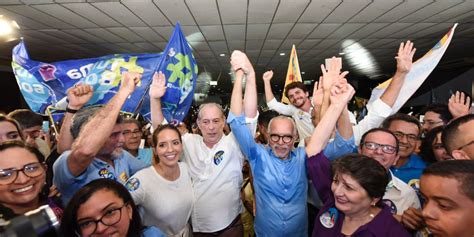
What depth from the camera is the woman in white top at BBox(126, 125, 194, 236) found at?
79.2 inches

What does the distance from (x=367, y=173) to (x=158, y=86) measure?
6.43ft

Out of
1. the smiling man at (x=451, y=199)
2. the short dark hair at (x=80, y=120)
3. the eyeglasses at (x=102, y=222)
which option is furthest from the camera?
the short dark hair at (x=80, y=120)

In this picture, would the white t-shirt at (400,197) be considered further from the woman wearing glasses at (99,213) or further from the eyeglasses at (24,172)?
the eyeglasses at (24,172)

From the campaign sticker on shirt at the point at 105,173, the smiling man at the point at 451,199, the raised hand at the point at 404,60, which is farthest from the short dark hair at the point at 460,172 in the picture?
the campaign sticker on shirt at the point at 105,173

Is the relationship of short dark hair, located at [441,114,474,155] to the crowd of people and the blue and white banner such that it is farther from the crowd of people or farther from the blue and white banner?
the blue and white banner

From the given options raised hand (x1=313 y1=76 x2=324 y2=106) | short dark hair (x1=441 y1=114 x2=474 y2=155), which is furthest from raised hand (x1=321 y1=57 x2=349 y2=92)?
short dark hair (x1=441 y1=114 x2=474 y2=155)

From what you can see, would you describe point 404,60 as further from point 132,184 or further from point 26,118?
point 26,118

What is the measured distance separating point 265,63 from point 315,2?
Answer: 6.25 metres

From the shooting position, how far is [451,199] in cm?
107

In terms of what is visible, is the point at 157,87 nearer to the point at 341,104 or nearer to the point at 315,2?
the point at 341,104

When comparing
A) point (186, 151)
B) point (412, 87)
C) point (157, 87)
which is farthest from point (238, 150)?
point (412, 87)

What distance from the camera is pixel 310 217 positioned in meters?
2.68

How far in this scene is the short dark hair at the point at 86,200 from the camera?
1.30 m

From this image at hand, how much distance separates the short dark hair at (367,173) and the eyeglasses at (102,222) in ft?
3.76
